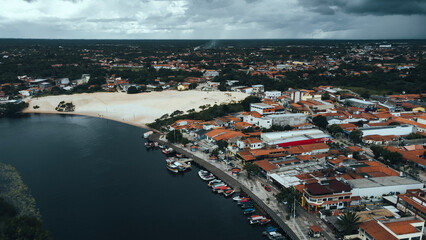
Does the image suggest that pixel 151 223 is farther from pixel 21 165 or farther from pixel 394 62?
pixel 394 62

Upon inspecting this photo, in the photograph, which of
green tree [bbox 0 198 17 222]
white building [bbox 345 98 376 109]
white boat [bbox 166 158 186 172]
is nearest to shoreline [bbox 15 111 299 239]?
white boat [bbox 166 158 186 172]

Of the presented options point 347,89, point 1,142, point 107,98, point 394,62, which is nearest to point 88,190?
point 1,142

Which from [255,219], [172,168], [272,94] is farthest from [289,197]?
[272,94]

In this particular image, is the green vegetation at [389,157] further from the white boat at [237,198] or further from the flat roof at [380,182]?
the white boat at [237,198]

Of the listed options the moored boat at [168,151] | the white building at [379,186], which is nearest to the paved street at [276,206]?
the white building at [379,186]

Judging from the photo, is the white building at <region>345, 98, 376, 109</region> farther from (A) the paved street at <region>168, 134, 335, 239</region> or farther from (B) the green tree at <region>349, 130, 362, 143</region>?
(A) the paved street at <region>168, 134, 335, 239</region>
